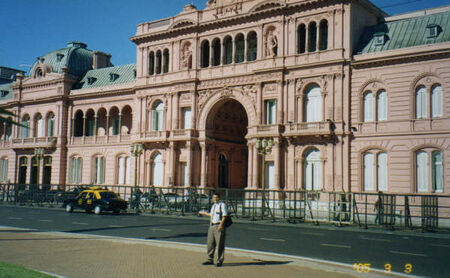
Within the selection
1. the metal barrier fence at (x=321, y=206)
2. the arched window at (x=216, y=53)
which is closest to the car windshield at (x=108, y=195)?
the metal barrier fence at (x=321, y=206)

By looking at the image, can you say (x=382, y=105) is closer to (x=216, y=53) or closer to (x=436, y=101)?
(x=436, y=101)

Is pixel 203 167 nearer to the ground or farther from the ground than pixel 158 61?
nearer to the ground

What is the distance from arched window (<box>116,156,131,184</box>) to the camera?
175ft

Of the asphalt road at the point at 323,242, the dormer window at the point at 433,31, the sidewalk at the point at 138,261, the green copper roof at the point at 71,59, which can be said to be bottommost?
the asphalt road at the point at 323,242

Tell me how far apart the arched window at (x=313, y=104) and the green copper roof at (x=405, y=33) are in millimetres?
4521

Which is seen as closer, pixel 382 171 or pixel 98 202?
pixel 98 202

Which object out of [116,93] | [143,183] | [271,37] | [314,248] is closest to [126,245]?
[314,248]

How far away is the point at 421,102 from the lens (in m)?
35.8

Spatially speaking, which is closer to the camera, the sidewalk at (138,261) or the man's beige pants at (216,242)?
the sidewalk at (138,261)

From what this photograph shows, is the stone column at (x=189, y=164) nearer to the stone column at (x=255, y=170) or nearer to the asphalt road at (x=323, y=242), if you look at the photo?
the stone column at (x=255, y=170)

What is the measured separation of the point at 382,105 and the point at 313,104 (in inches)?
223

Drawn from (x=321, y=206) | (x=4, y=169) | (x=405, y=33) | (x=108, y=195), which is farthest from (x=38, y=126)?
(x=405, y=33)

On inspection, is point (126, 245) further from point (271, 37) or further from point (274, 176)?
point (271, 37)

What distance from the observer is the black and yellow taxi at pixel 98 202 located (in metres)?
33.6
